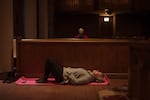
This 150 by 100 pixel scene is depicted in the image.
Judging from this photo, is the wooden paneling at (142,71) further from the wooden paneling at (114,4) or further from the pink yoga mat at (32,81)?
the wooden paneling at (114,4)

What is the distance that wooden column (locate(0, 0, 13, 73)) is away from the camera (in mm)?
6559

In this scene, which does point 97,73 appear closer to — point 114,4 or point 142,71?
point 142,71

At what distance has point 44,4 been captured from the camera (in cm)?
1030

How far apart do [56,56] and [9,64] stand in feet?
3.34

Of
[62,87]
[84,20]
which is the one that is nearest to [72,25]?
[84,20]

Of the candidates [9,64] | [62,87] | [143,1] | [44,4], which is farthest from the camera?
[143,1]

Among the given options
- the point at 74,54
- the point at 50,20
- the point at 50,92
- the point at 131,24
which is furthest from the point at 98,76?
the point at 131,24

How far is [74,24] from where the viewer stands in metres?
11.6

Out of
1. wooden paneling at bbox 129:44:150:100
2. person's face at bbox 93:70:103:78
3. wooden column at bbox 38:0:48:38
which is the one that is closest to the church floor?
person's face at bbox 93:70:103:78

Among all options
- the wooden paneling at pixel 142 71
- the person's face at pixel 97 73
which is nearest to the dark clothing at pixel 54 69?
the person's face at pixel 97 73

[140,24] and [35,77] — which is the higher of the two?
[140,24]

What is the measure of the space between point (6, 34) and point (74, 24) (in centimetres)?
523

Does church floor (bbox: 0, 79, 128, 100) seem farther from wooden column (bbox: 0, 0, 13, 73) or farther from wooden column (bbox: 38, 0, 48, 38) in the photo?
wooden column (bbox: 38, 0, 48, 38)

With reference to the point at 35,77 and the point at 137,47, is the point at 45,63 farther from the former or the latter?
the point at 137,47
